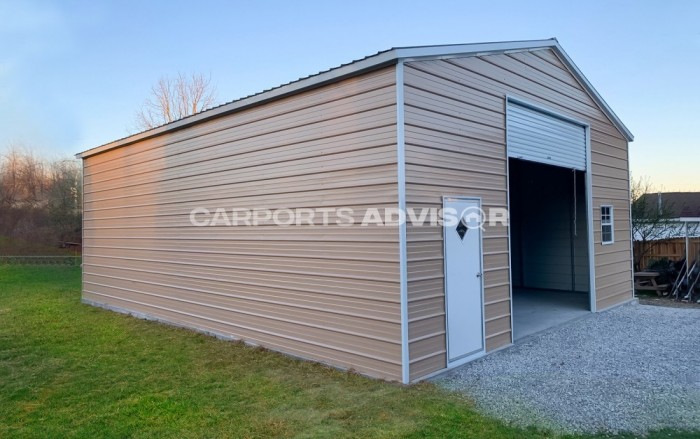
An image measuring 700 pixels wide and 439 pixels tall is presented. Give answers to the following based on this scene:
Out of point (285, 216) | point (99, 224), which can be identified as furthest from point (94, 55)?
point (285, 216)

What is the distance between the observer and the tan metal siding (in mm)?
4773

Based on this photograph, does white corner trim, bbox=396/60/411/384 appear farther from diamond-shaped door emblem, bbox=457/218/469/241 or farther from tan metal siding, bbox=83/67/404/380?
diamond-shaped door emblem, bbox=457/218/469/241

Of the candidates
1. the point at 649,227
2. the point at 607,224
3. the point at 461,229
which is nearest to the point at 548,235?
the point at 607,224

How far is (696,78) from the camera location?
11320 millimetres

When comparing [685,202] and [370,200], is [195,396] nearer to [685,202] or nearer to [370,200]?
[370,200]

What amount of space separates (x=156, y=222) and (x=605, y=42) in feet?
32.6

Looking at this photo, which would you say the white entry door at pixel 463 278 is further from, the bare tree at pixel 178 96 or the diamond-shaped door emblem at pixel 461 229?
the bare tree at pixel 178 96

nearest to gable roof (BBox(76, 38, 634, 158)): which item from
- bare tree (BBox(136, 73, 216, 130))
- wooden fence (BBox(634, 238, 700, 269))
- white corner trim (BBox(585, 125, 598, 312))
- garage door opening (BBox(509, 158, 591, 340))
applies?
white corner trim (BBox(585, 125, 598, 312))

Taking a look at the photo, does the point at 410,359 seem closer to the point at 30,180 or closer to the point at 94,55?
the point at 94,55

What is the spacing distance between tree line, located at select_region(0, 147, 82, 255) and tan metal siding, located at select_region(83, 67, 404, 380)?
16721 mm

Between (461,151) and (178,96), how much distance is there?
2124 cm

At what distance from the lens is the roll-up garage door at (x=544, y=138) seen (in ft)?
20.9

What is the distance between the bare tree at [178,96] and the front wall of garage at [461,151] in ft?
64.1

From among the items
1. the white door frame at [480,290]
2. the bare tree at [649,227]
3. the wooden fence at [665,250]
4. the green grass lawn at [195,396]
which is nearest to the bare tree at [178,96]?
the green grass lawn at [195,396]
